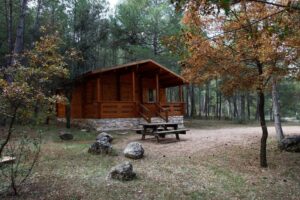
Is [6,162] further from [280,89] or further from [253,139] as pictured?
[280,89]

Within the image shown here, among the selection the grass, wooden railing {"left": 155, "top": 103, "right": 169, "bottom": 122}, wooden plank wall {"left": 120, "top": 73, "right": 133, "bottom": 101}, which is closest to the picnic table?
the grass

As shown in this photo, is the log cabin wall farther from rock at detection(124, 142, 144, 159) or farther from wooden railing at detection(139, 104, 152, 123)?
rock at detection(124, 142, 144, 159)

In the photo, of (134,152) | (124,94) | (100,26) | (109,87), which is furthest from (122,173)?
(100,26)

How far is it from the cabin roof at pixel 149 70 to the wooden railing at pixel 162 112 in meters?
2.25

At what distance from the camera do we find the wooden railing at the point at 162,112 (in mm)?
16531

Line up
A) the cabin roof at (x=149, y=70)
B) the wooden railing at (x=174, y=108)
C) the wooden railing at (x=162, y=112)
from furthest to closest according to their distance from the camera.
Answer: the wooden railing at (x=174, y=108), the wooden railing at (x=162, y=112), the cabin roof at (x=149, y=70)

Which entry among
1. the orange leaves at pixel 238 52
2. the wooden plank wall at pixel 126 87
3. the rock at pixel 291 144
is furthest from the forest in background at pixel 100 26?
the orange leaves at pixel 238 52

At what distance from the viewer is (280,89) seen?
3189cm

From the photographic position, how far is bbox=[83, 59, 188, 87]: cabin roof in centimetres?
1527

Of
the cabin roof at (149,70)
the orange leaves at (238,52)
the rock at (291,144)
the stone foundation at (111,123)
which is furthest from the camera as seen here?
the cabin roof at (149,70)

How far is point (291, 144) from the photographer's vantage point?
29.4 ft

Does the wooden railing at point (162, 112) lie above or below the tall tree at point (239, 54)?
below

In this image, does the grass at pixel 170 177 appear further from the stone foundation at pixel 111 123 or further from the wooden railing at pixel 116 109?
the wooden railing at pixel 116 109

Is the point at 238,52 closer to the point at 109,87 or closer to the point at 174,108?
the point at 174,108
